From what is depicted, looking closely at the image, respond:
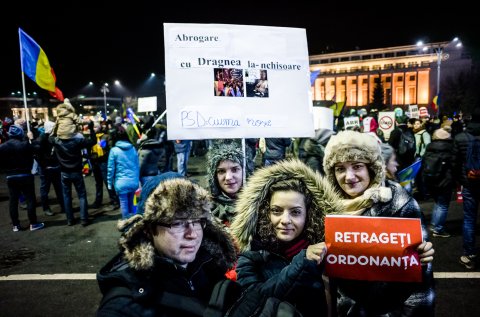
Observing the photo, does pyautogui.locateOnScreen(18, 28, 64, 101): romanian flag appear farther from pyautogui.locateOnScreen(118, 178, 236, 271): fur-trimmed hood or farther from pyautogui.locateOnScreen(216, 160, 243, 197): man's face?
pyautogui.locateOnScreen(118, 178, 236, 271): fur-trimmed hood

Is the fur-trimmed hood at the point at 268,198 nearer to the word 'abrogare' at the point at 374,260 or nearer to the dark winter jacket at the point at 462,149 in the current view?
the word 'abrogare' at the point at 374,260

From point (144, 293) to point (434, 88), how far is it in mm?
94125

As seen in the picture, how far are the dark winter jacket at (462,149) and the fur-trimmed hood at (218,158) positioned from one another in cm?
379

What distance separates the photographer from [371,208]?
7.26 feet

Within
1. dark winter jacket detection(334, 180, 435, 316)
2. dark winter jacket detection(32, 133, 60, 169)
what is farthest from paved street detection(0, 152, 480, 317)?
dark winter jacket detection(334, 180, 435, 316)

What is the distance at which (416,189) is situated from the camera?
379 inches

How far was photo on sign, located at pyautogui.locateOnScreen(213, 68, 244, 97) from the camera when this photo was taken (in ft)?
10.1

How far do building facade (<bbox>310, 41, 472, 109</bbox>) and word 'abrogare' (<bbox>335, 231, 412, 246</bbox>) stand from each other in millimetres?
82044

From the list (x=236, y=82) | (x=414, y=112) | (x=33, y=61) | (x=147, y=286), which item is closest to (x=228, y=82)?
(x=236, y=82)

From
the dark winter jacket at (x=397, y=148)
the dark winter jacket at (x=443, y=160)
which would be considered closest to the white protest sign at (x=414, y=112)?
the dark winter jacket at (x=397, y=148)

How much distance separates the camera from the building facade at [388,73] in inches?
3223

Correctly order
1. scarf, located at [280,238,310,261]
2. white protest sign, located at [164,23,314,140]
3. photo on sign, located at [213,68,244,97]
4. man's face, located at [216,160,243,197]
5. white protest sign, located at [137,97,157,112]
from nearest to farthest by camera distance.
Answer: scarf, located at [280,238,310,261] → white protest sign, located at [164,23,314,140] → photo on sign, located at [213,68,244,97] → man's face, located at [216,160,243,197] → white protest sign, located at [137,97,157,112]

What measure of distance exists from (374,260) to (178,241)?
3.29ft

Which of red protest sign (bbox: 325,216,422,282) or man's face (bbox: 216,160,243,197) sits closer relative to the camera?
red protest sign (bbox: 325,216,422,282)
